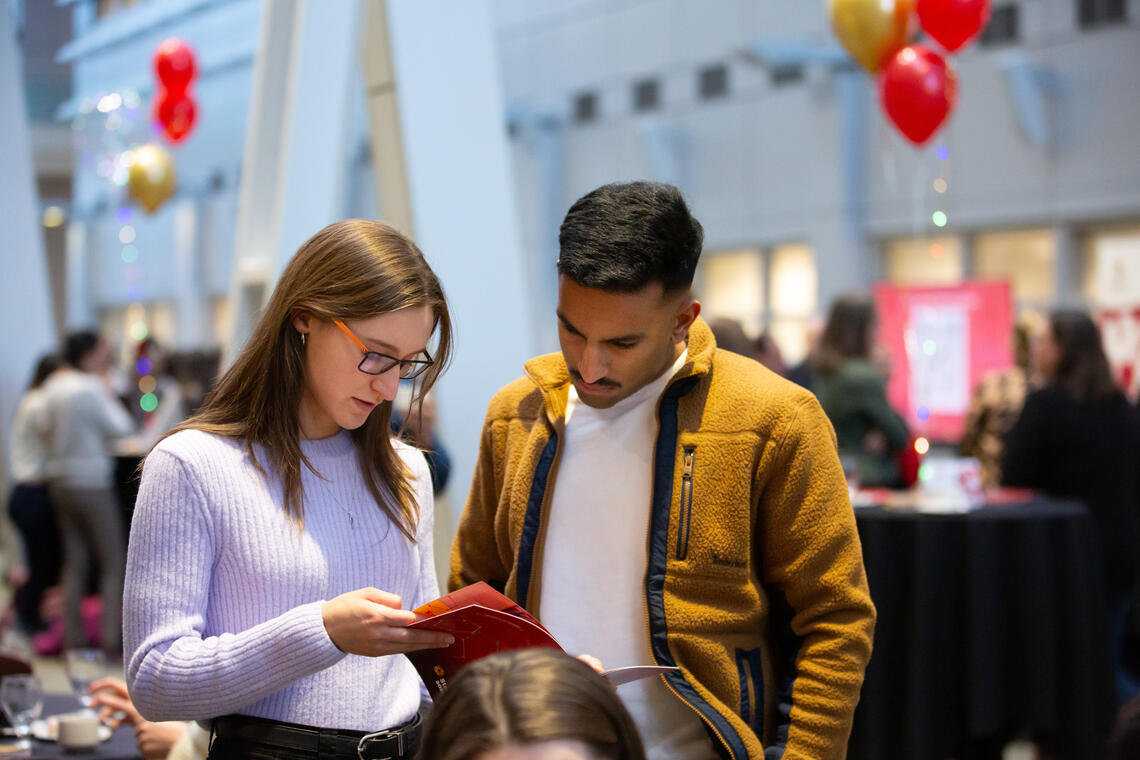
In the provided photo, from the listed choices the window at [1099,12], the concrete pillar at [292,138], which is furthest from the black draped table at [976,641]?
the window at [1099,12]

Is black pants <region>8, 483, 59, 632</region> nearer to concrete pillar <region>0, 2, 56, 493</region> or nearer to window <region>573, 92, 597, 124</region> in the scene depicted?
concrete pillar <region>0, 2, 56, 493</region>

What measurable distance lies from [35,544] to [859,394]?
176 inches

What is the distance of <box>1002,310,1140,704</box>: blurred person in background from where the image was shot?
434 cm

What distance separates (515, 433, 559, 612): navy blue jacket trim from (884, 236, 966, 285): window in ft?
25.4

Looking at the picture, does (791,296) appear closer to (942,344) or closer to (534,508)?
(942,344)

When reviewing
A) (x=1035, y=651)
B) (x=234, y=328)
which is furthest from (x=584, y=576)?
(x=1035, y=651)

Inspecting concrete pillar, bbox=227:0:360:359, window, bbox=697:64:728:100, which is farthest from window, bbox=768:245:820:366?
concrete pillar, bbox=227:0:360:359

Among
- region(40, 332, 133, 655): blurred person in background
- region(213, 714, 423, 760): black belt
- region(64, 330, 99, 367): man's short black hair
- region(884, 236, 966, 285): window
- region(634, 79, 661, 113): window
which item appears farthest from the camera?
region(634, 79, 661, 113): window

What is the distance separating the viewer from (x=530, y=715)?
99cm

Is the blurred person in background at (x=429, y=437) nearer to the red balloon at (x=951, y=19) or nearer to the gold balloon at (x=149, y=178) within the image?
the red balloon at (x=951, y=19)

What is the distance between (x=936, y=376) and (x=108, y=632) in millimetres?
4875

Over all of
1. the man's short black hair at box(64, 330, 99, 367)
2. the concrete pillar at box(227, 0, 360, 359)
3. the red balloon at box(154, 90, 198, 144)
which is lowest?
the man's short black hair at box(64, 330, 99, 367)

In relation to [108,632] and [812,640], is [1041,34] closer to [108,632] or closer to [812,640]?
[108,632]

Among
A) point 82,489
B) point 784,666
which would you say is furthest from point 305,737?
point 82,489
